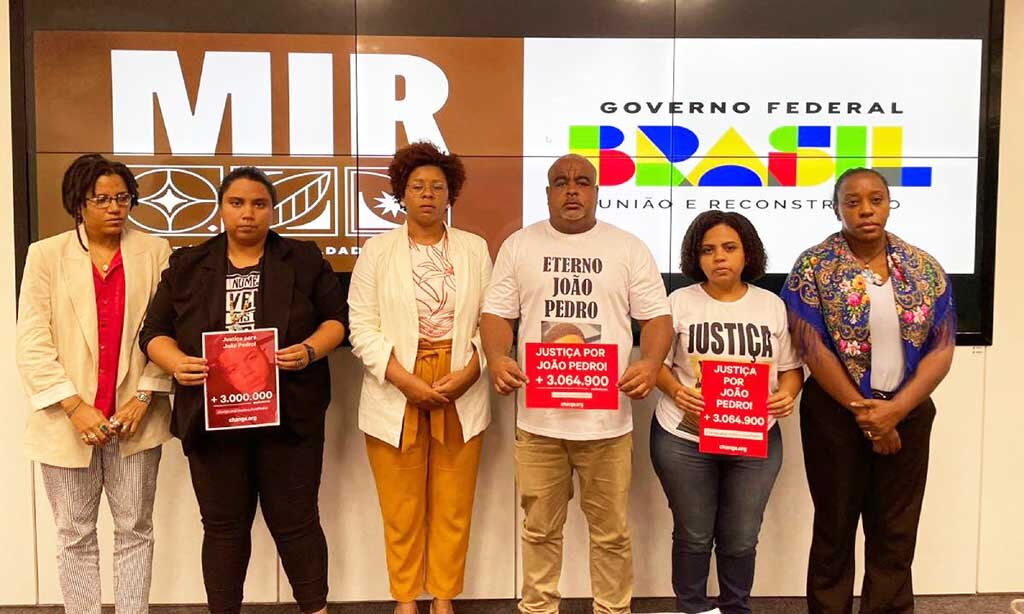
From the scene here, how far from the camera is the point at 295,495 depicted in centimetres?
272

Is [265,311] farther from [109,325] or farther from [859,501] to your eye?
[859,501]

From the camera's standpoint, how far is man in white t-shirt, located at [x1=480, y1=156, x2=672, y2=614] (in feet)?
8.66

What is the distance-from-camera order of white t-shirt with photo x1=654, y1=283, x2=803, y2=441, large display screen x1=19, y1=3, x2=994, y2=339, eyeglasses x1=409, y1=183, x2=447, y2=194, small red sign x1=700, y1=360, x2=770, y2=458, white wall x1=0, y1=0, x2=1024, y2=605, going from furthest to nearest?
white wall x1=0, y1=0, x2=1024, y2=605
large display screen x1=19, y1=3, x2=994, y2=339
eyeglasses x1=409, y1=183, x2=447, y2=194
white t-shirt with photo x1=654, y1=283, x2=803, y2=441
small red sign x1=700, y1=360, x2=770, y2=458

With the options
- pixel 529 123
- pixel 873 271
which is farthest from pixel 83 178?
pixel 873 271

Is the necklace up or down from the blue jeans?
up

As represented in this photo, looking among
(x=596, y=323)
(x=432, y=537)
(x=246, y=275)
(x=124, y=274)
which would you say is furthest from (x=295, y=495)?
(x=596, y=323)

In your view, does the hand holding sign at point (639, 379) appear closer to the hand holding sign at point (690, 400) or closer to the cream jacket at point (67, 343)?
the hand holding sign at point (690, 400)


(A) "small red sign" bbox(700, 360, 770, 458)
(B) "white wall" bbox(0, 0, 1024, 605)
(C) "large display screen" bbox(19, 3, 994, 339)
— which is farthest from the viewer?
(B) "white wall" bbox(0, 0, 1024, 605)

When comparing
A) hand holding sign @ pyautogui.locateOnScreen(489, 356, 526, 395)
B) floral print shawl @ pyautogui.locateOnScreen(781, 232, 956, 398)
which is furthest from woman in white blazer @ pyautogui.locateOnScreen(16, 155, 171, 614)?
floral print shawl @ pyautogui.locateOnScreen(781, 232, 956, 398)

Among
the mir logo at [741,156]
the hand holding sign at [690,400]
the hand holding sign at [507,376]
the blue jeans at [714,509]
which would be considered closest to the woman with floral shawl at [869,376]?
the blue jeans at [714,509]

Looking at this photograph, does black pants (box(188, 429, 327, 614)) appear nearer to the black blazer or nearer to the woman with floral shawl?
the black blazer

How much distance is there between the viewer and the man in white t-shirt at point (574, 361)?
2.64 metres

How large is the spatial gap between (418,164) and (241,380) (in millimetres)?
967

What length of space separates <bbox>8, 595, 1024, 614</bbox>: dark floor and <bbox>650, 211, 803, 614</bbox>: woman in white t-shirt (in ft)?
2.15
